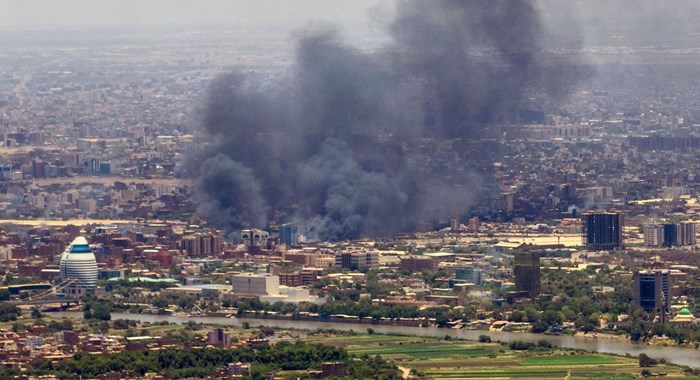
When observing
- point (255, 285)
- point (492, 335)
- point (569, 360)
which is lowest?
point (569, 360)

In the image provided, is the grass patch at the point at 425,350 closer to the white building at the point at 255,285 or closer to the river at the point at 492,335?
the river at the point at 492,335

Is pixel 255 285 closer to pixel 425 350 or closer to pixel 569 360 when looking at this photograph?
pixel 425 350

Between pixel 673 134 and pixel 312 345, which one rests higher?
pixel 673 134

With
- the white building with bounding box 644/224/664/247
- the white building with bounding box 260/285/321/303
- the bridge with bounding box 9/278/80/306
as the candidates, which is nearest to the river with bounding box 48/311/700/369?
the bridge with bounding box 9/278/80/306

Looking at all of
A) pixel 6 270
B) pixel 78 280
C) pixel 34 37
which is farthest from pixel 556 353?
pixel 34 37

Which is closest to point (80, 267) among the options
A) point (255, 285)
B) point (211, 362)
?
point (255, 285)

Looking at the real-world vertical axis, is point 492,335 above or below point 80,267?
below

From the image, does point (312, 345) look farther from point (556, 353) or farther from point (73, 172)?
point (73, 172)
